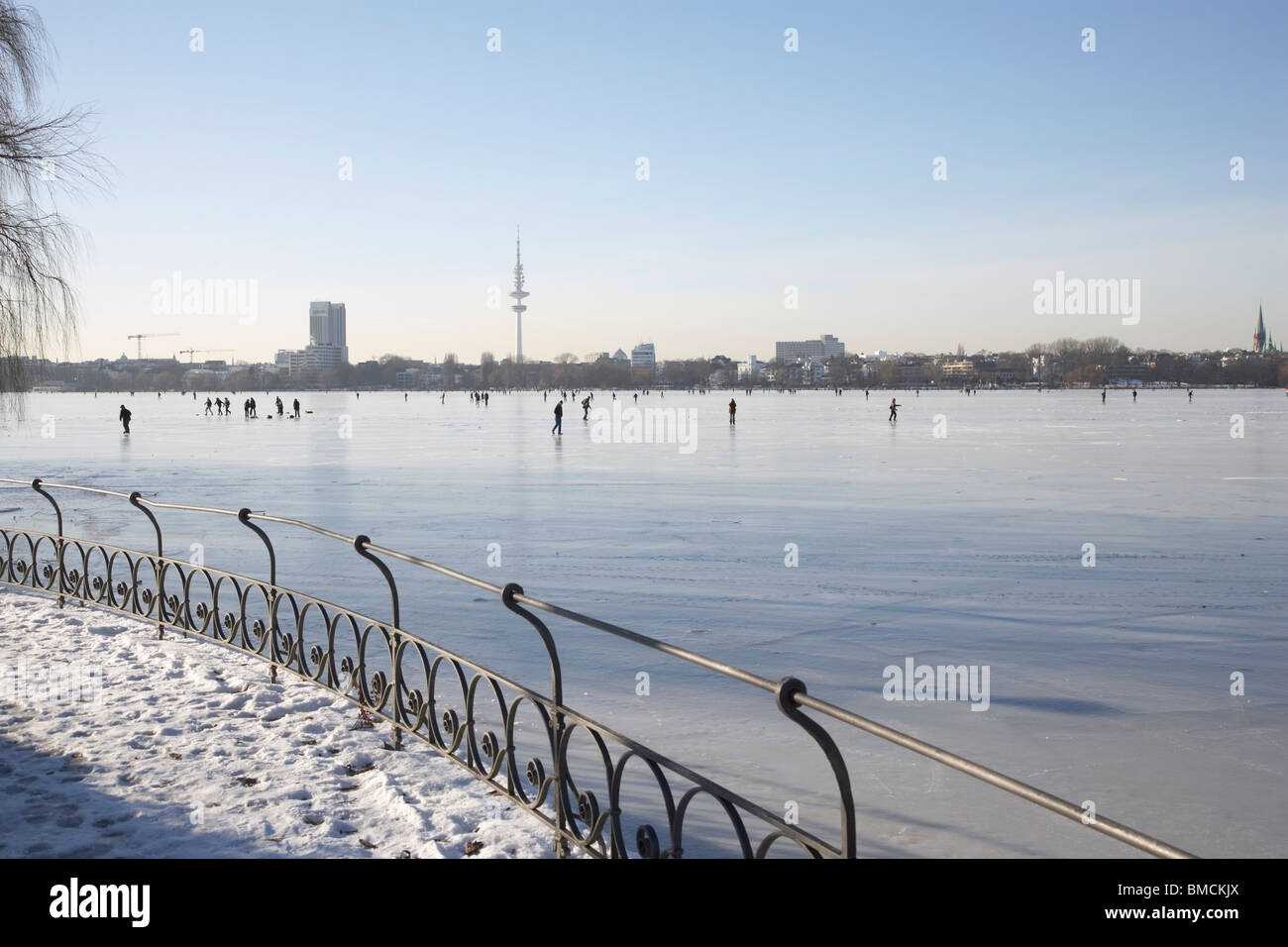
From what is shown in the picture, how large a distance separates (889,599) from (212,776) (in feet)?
23.1

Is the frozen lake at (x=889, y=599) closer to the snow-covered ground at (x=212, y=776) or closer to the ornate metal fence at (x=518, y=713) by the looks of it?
the ornate metal fence at (x=518, y=713)

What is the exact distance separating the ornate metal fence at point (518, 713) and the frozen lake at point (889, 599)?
56 cm

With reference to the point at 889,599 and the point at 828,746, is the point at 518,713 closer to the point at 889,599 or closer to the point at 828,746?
the point at 828,746

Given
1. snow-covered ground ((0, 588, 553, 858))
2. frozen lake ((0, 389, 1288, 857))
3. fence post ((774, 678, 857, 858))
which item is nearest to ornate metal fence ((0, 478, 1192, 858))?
fence post ((774, 678, 857, 858))

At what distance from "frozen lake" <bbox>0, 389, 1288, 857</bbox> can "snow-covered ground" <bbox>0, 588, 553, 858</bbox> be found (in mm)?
1520

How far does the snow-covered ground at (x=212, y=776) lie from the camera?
4.86 meters

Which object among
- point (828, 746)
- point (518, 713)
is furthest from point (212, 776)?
point (828, 746)

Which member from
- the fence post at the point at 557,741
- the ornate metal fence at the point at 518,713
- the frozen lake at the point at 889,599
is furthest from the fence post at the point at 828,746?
the frozen lake at the point at 889,599

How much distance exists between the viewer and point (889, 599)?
34.9 feet

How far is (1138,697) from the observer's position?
7254 millimetres

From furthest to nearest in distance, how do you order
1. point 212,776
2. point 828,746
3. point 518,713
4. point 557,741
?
point 518,713, point 212,776, point 557,741, point 828,746

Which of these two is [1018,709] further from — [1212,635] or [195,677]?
[195,677]

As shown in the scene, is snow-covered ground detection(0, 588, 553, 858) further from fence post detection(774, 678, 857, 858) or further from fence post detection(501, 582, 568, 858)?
fence post detection(774, 678, 857, 858)
